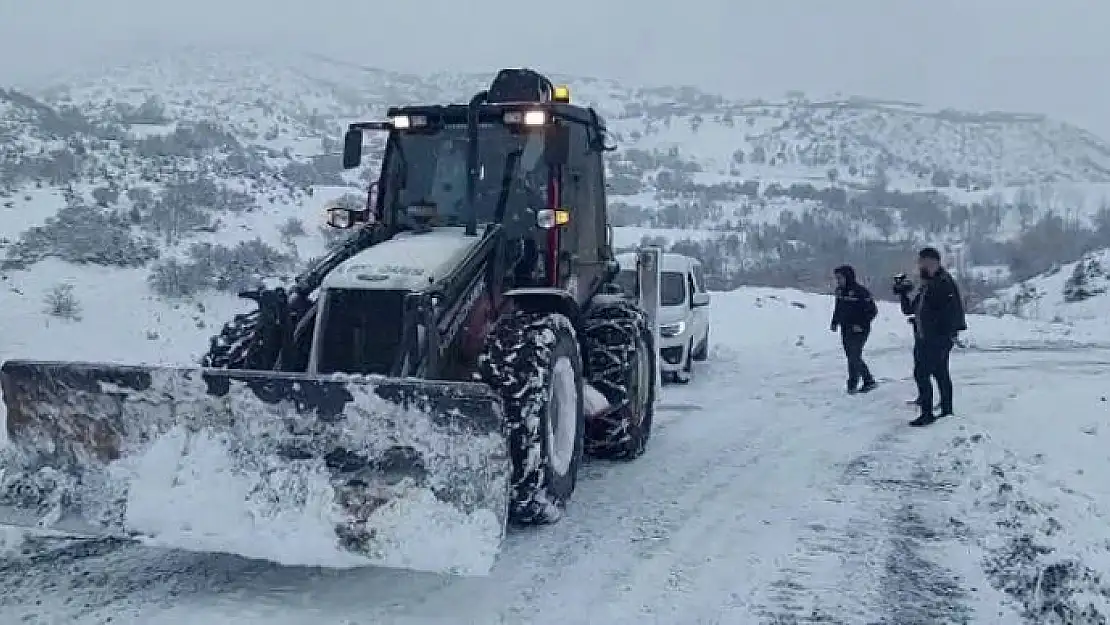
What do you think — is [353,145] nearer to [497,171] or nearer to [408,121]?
[408,121]

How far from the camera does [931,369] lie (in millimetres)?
10359

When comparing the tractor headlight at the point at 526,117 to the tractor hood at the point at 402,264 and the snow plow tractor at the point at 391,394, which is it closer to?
the snow plow tractor at the point at 391,394

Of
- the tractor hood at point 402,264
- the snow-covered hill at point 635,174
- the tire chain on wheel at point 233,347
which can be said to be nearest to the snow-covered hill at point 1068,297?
the snow-covered hill at point 635,174

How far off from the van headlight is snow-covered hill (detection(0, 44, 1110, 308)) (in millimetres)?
1626

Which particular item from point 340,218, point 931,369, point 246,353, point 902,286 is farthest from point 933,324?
point 246,353

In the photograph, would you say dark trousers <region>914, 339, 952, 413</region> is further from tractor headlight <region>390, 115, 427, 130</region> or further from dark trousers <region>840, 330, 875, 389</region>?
tractor headlight <region>390, 115, 427, 130</region>

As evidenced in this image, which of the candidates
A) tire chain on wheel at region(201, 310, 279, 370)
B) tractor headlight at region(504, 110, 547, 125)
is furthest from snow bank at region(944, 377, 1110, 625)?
tire chain on wheel at region(201, 310, 279, 370)

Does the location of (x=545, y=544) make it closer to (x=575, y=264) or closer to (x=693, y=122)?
(x=575, y=264)

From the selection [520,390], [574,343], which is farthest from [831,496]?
[520,390]

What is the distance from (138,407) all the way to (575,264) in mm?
3410

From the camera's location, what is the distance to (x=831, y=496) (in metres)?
7.30

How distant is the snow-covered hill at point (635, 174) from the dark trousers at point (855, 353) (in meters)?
3.21

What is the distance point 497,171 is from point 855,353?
6.77m

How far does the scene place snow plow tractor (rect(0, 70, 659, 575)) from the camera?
15.9 feet
